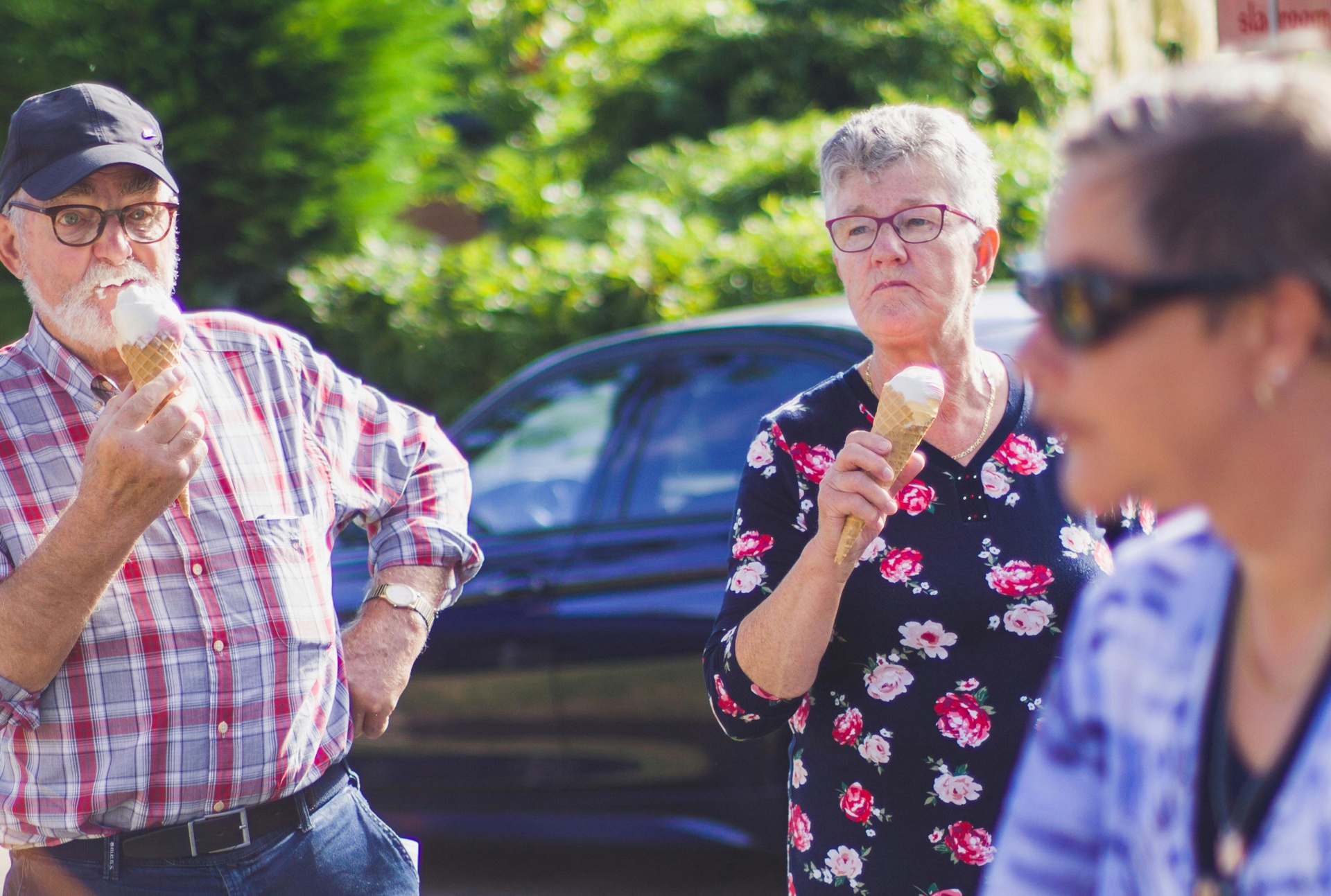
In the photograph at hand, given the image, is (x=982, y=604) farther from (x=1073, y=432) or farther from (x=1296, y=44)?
(x=1296, y=44)

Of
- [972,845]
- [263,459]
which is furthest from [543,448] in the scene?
[972,845]

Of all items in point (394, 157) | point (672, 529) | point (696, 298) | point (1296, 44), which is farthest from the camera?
point (394, 157)

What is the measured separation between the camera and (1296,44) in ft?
3.72

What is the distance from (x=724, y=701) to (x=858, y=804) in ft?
0.85

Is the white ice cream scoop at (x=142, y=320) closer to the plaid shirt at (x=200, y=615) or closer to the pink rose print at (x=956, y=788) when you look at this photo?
the plaid shirt at (x=200, y=615)

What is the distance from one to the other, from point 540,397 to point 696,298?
2289 millimetres

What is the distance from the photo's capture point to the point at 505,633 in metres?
4.75

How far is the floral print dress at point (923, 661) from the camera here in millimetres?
2211

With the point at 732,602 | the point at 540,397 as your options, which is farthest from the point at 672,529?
the point at 732,602

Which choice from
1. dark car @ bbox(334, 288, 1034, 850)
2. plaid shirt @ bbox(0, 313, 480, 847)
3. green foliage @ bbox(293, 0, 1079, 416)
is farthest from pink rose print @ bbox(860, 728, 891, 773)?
green foliage @ bbox(293, 0, 1079, 416)

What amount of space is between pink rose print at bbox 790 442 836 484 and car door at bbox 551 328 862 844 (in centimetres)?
189

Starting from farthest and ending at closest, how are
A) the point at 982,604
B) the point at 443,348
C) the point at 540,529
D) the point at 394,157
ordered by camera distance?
1. the point at 394,157
2. the point at 443,348
3. the point at 540,529
4. the point at 982,604

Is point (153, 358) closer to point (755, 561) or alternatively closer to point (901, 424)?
point (755, 561)

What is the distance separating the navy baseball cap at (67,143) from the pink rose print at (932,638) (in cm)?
147
